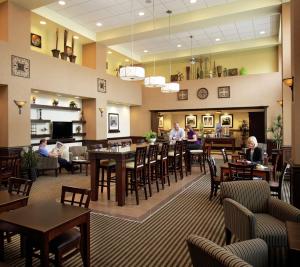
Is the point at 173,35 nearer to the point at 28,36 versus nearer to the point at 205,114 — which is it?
the point at 28,36

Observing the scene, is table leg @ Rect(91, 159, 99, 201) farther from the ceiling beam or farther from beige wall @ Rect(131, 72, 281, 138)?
the ceiling beam

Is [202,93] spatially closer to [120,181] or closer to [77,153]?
[77,153]

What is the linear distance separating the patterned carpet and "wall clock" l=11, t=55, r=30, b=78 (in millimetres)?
4879

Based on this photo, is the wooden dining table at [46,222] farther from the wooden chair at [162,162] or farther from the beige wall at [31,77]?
the beige wall at [31,77]

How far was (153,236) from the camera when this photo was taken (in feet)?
11.0

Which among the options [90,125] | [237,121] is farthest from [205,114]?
[90,125]

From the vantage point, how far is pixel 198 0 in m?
7.04

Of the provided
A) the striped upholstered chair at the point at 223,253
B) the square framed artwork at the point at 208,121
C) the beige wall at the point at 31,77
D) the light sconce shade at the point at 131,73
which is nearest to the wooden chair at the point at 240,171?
the striped upholstered chair at the point at 223,253

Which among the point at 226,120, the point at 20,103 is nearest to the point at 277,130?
the point at 226,120

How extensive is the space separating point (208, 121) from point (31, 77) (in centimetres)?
1057

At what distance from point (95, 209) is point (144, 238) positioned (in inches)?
56.5

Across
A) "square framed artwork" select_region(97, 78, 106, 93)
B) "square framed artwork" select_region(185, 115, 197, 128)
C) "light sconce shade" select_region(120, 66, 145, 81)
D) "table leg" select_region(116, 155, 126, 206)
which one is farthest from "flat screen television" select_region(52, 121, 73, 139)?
"square framed artwork" select_region(185, 115, 197, 128)

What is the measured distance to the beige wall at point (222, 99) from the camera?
32.2ft

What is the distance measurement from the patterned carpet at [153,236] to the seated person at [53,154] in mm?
4104
